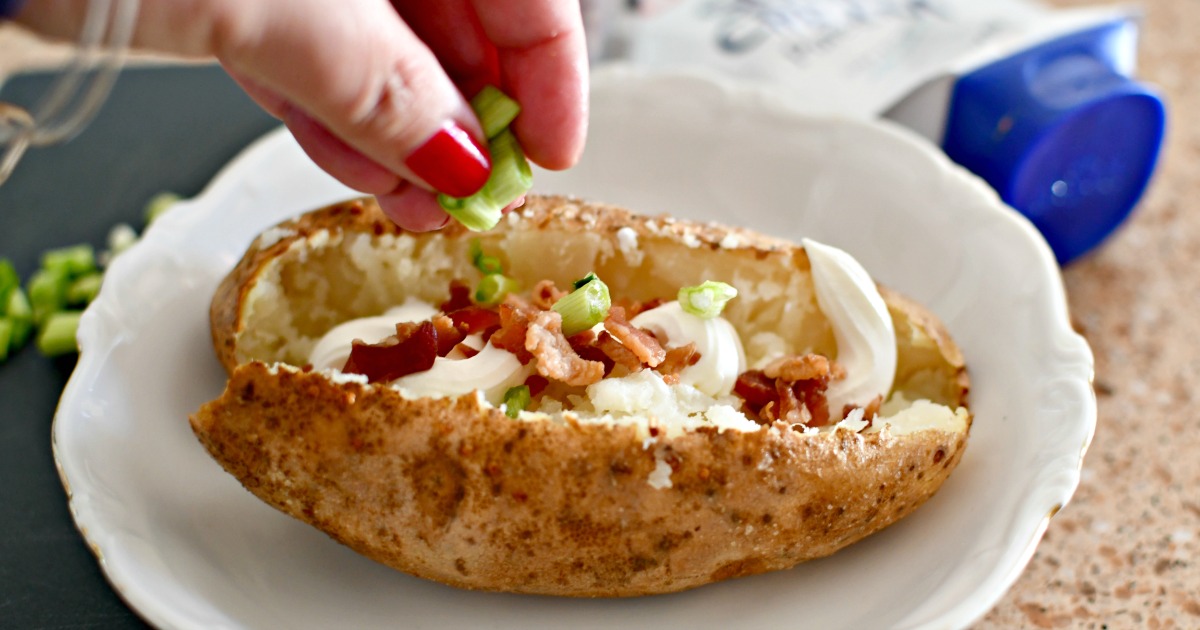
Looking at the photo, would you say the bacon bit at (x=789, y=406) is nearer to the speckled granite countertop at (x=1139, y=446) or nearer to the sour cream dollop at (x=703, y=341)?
the sour cream dollop at (x=703, y=341)

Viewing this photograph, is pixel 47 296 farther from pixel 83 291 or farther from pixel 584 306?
pixel 584 306

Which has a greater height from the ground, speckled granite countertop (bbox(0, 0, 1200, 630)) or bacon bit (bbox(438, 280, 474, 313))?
bacon bit (bbox(438, 280, 474, 313))

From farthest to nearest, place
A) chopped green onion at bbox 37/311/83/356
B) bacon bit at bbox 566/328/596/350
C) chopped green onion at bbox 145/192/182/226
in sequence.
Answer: chopped green onion at bbox 145/192/182/226
chopped green onion at bbox 37/311/83/356
bacon bit at bbox 566/328/596/350

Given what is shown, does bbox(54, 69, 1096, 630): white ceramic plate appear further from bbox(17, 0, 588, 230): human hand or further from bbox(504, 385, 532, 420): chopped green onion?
bbox(17, 0, 588, 230): human hand

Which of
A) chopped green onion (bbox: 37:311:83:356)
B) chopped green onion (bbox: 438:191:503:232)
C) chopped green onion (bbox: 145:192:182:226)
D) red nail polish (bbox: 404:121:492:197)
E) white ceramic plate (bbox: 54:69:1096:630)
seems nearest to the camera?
red nail polish (bbox: 404:121:492:197)

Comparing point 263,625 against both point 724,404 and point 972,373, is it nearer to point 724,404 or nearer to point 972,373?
point 724,404

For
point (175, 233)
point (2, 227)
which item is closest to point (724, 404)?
point (175, 233)

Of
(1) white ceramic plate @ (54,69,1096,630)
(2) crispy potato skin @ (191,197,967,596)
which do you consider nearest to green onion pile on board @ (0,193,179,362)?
(1) white ceramic plate @ (54,69,1096,630)
